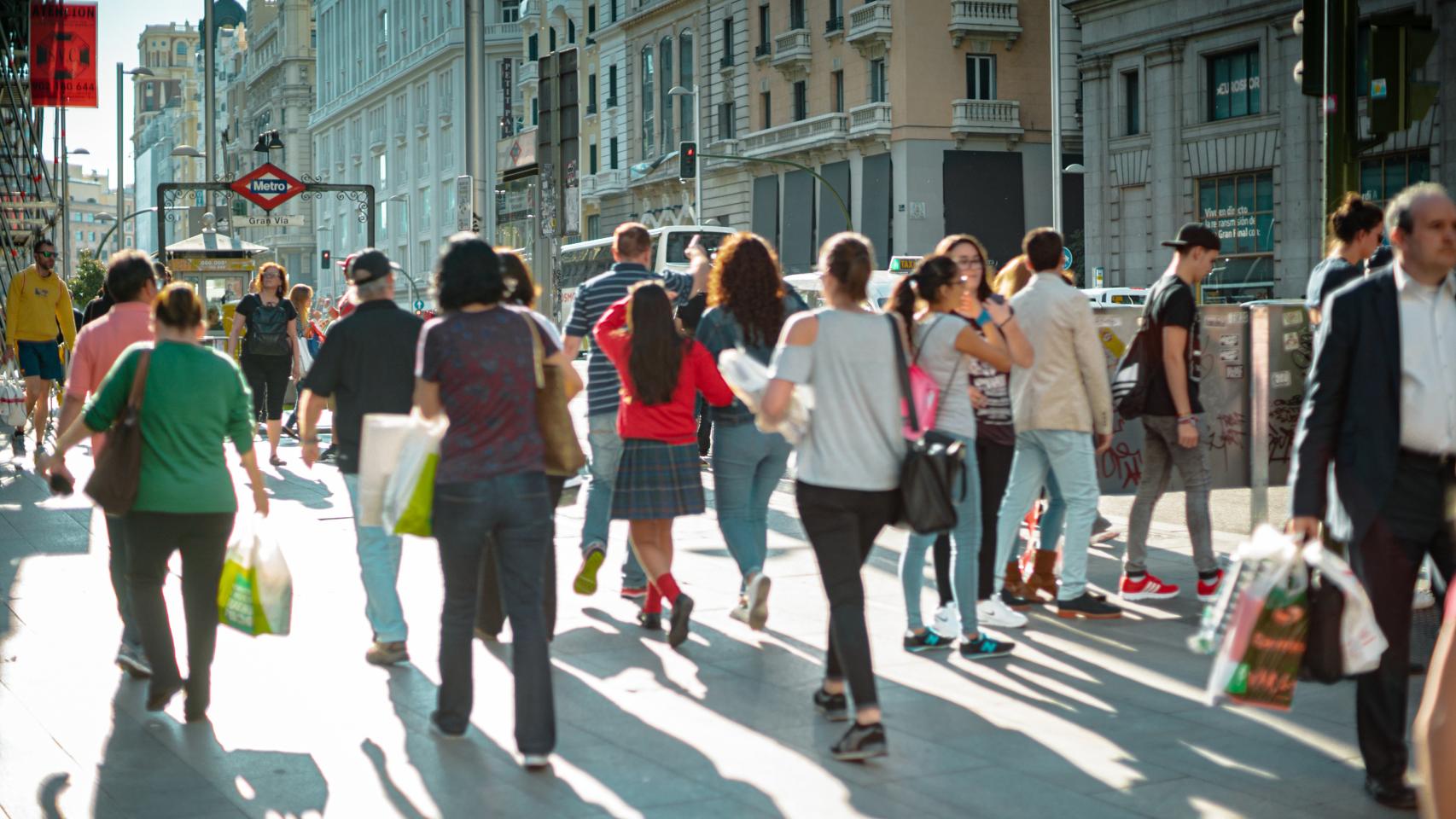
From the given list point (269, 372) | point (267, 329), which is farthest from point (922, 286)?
point (269, 372)

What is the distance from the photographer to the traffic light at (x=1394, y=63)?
9172mm

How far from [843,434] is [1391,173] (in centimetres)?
3297

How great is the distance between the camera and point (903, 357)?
19.0ft

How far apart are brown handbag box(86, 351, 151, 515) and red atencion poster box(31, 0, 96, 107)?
73.6ft

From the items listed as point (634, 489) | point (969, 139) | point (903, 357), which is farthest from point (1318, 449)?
point (969, 139)

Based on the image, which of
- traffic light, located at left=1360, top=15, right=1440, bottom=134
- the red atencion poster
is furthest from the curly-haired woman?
the red atencion poster

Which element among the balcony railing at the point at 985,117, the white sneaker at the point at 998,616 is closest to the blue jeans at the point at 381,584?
the white sneaker at the point at 998,616

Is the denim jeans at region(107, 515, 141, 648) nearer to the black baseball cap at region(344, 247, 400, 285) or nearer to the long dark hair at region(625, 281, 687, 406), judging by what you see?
the black baseball cap at region(344, 247, 400, 285)

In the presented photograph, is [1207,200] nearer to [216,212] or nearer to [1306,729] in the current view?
[216,212]

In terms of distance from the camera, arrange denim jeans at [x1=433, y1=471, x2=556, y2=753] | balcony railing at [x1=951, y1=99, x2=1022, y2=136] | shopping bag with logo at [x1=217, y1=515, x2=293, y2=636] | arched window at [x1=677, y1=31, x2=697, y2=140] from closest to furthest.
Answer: denim jeans at [x1=433, y1=471, x2=556, y2=753] → shopping bag with logo at [x1=217, y1=515, x2=293, y2=636] → balcony railing at [x1=951, y1=99, x2=1022, y2=136] → arched window at [x1=677, y1=31, x2=697, y2=140]

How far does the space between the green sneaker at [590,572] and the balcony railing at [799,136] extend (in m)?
45.0

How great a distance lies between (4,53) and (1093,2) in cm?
2720

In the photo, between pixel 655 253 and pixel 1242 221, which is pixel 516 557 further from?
pixel 1242 221

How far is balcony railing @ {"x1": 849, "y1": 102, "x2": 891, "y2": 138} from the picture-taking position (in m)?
50.7
